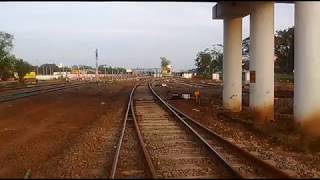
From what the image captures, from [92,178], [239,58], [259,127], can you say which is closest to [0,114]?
[239,58]

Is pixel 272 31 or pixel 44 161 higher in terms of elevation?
pixel 272 31

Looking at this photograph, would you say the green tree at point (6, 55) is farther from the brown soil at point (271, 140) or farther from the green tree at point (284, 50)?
the brown soil at point (271, 140)

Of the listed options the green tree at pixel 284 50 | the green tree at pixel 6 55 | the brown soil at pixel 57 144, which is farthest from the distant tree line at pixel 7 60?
the brown soil at pixel 57 144

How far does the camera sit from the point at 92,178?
995 cm

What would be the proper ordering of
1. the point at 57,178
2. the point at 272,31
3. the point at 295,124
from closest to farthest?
the point at 57,178 → the point at 295,124 → the point at 272,31

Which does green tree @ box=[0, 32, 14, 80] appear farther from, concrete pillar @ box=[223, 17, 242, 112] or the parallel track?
the parallel track

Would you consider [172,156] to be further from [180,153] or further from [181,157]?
[180,153]

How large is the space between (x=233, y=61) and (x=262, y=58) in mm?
5328

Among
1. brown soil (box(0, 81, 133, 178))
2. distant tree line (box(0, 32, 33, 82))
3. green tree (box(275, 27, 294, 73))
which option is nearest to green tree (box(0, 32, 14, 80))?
distant tree line (box(0, 32, 33, 82))

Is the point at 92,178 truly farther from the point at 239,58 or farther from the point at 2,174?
the point at 239,58

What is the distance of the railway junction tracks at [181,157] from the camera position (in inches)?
405

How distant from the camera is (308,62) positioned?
15.3 metres

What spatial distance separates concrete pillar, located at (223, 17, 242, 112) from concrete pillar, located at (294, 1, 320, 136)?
31.6ft

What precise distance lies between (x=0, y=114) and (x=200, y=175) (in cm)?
1780
